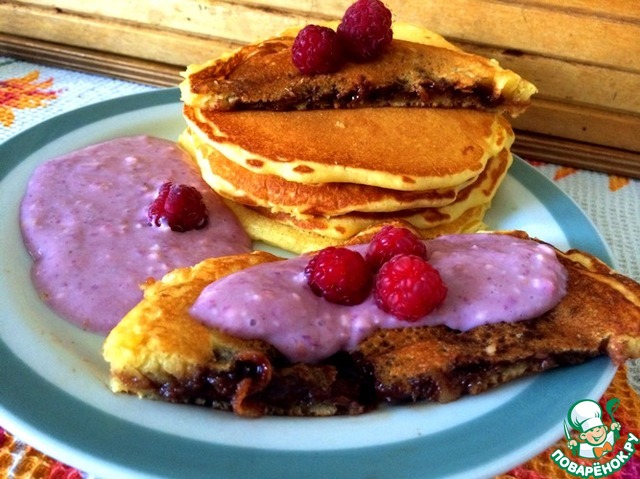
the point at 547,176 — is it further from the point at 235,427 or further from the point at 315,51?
the point at 235,427

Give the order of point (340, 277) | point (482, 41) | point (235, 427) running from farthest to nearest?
point (482, 41), point (340, 277), point (235, 427)

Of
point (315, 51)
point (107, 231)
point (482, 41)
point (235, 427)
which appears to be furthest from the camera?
point (482, 41)

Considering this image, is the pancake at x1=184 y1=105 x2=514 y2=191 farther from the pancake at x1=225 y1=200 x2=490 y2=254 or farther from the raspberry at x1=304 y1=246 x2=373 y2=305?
the raspberry at x1=304 y1=246 x2=373 y2=305

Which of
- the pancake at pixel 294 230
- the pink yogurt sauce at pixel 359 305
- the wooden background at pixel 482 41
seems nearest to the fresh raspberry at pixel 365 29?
the wooden background at pixel 482 41

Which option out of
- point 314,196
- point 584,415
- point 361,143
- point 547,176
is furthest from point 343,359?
point 547,176

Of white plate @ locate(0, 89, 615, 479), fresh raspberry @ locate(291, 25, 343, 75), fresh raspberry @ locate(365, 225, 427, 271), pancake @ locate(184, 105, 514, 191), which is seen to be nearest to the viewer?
white plate @ locate(0, 89, 615, 479)

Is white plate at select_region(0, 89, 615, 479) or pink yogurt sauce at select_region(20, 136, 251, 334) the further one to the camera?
pink yogurt sauce at select_region(20, 136, 251, 334)

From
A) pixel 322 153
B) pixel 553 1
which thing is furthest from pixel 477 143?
pixel 553 1

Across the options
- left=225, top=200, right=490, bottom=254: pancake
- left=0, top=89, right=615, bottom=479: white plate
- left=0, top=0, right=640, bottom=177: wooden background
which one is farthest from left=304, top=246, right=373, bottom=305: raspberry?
left=0, top=0, right=640, bottom=177: wooden background
